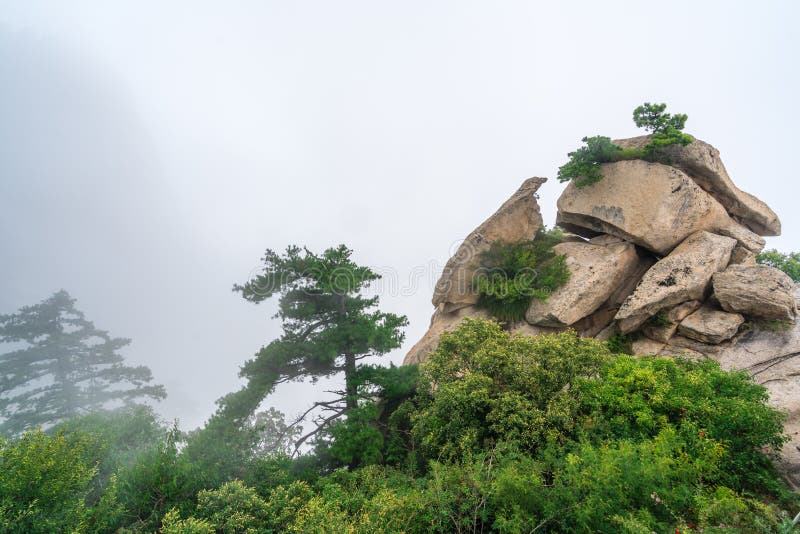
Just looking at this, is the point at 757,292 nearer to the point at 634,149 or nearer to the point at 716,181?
the point at 716,181

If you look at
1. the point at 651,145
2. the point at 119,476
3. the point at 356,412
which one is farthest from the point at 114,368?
the point at 651,145

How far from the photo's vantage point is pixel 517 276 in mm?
16984

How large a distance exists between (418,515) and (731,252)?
18.1 m

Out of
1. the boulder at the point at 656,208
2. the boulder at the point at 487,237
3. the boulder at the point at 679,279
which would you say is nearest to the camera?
the boulder at the point at 679,279

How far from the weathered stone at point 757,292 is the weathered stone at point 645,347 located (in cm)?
299

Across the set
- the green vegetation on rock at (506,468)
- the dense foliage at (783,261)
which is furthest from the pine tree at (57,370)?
the dense foliage at (783,261)

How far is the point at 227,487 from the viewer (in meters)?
8.33

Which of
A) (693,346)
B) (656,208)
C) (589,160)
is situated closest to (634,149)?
(589,160)

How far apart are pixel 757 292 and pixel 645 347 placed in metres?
4.36

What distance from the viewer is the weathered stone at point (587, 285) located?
15164 mm

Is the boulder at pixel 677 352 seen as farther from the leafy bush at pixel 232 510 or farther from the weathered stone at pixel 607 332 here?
the leafy bush at pixel 232 510

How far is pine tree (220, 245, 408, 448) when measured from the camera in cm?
1346

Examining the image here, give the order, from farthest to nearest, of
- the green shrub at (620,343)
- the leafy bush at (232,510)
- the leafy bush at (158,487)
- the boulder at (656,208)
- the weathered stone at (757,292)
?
the boulder at (656,208)
the green shrub at (620,343)
the weathered stone at (757,292)
the leafy bush at (158,487)
the leafy bush at (232,510)

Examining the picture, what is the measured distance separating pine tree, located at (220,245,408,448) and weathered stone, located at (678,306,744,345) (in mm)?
12296
